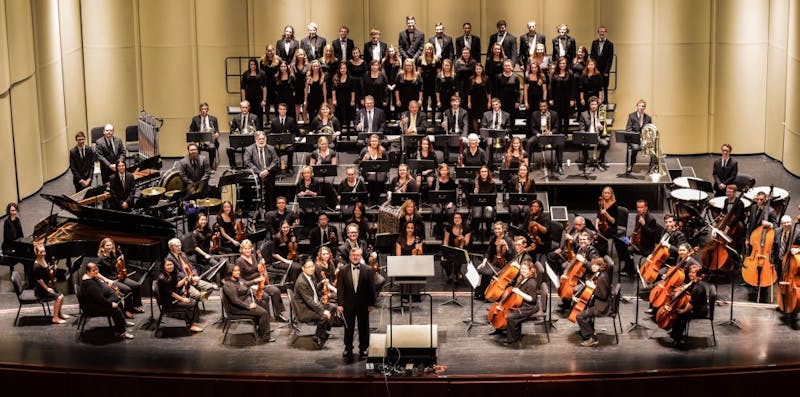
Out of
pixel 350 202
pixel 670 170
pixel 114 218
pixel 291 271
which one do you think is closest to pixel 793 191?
pixel 670 170

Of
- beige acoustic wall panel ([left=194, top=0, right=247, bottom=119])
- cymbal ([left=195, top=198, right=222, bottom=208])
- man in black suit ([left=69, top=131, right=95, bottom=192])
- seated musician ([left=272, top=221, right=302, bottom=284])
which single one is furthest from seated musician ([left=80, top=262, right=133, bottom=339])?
beige acoustic wall panel ([left=194, top=0, right=247, bottom=119])

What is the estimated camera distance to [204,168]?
16203 millimetres

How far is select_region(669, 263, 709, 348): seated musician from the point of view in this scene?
12.2 m

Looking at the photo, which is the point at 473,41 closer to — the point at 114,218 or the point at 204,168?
the point at 204,168

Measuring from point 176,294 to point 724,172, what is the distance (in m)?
7.30

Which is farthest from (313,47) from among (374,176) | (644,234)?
(644,234)

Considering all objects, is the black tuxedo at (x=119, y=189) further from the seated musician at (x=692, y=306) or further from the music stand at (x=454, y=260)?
the seated musician at (x=692, y=306)

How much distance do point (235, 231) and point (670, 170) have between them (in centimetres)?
599

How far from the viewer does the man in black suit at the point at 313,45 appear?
1825 cm

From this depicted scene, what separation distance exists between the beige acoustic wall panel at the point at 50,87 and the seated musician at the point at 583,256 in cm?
844

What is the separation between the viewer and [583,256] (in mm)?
12812

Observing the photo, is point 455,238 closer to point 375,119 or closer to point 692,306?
point 375,119

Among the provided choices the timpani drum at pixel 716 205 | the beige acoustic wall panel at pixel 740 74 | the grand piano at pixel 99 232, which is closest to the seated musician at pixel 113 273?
the grand piano at pixel 99 232

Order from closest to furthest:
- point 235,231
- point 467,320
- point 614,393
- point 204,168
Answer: point 614,393 → point 467,320 → point 235,231 → point 204,168
